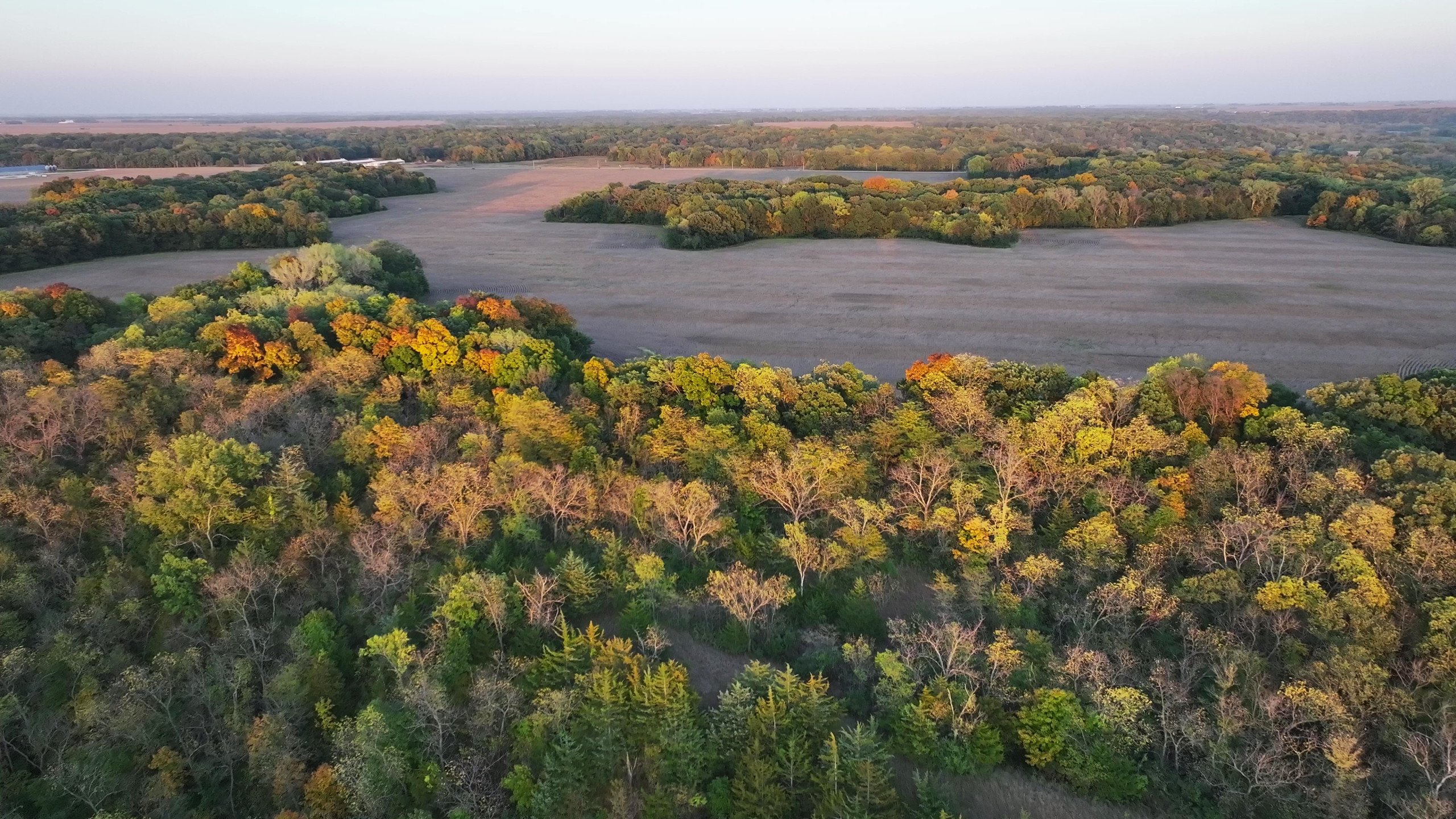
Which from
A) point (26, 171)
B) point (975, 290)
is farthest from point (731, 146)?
point (975, 290)

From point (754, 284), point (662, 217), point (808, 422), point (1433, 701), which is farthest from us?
point (662, 217)

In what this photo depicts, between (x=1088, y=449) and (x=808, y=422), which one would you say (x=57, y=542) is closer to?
(x=808, y=422)

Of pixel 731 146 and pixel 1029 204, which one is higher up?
pixel 731 146

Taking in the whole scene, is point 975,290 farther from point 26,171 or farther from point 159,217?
point 26,171

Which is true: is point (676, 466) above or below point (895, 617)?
above

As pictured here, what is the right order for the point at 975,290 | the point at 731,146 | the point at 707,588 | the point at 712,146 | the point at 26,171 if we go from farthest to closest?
the point at 731,146
the point at 712,146
the point at 26,171
the point at 975,290
the point at 707,588

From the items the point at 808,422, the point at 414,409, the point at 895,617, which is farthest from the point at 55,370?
the point at 895,617
